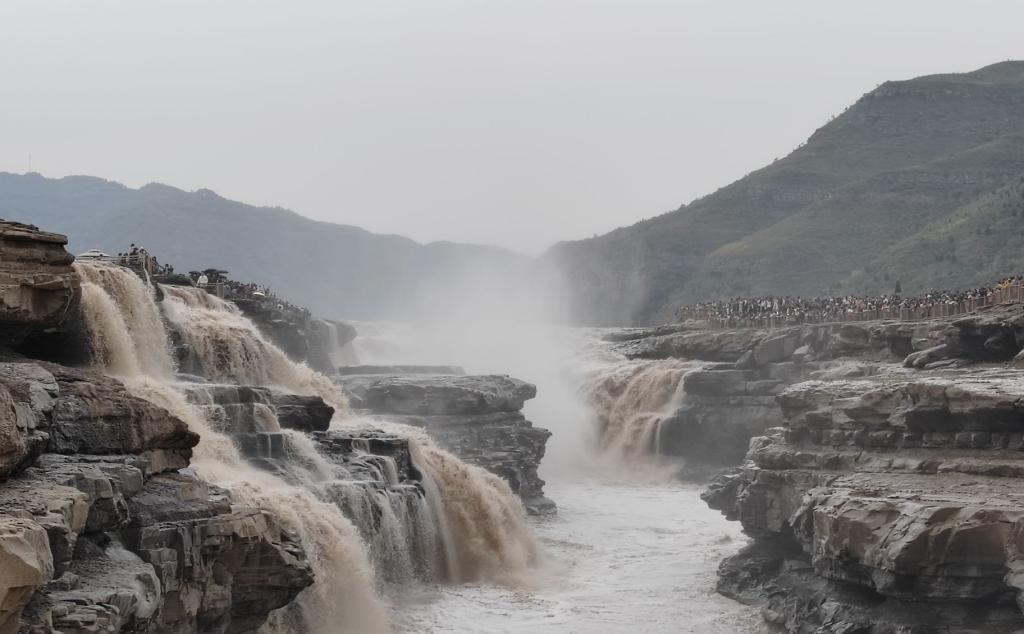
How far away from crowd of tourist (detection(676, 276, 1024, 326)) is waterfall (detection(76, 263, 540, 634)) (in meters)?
17.4

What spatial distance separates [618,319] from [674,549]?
326ft

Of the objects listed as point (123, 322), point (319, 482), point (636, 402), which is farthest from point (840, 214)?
point (319, 482)

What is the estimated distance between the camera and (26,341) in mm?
23531

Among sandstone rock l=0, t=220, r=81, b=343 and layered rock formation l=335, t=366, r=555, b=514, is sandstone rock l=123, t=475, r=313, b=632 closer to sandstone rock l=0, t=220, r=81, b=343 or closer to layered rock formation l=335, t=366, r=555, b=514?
sandstone rock l=0, t=220, r=81, b=343

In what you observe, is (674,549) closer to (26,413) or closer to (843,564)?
(843,564)

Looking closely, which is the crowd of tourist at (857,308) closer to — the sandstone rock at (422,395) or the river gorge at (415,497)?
the river gorge at (415,497)

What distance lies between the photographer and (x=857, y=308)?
53.9 meters

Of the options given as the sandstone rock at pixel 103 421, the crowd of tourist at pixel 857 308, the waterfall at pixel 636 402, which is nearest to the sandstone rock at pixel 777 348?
the waterfall at pixel 636 402

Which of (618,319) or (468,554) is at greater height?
(618,319)

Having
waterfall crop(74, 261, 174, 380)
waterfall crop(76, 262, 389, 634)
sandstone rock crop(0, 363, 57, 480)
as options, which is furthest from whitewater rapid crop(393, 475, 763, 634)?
sandstone rock crop(0, 363, 57, 480)

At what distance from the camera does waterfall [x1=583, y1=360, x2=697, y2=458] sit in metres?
53.1

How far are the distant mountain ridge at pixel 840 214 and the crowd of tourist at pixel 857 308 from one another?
118 ft

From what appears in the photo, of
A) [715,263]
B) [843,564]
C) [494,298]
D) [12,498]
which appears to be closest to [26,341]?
[12,498]

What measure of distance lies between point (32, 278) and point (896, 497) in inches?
594
